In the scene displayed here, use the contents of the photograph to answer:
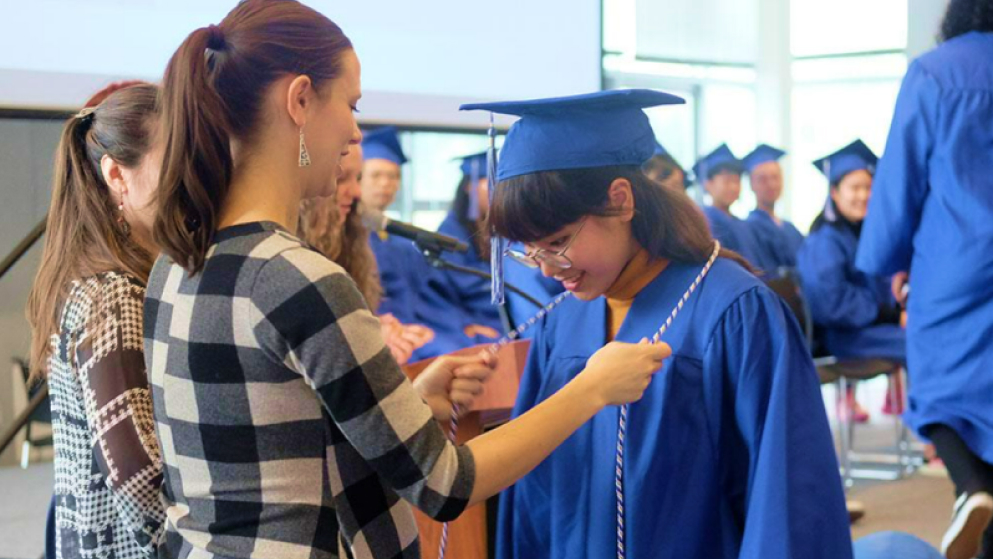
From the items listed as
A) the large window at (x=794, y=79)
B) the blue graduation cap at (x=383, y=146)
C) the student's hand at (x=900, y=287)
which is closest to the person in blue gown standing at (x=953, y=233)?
the student's hand at (x=900, y=287)

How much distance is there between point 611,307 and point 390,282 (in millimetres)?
2877

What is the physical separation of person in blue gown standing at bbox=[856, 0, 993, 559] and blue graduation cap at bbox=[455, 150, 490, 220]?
2511mm

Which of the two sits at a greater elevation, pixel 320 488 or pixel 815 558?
pixel 320 488

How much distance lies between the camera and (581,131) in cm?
172

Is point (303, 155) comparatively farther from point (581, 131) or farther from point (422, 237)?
point (422, 237)

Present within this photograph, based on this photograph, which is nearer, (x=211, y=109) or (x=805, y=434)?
(x=211, y=109)

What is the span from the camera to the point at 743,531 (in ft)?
5.39

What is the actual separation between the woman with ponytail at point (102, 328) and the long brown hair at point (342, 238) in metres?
1.42

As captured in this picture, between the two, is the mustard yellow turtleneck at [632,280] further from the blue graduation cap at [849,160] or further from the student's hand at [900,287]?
the blue graduation cap at [849,160]

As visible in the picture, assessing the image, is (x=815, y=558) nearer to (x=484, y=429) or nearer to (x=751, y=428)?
(x=751, y=428)

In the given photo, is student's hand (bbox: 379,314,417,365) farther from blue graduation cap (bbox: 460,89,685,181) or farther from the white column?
the white column

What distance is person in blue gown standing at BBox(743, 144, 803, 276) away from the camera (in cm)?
695

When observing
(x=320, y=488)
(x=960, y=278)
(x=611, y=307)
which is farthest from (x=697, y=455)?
(x=960, y=278)

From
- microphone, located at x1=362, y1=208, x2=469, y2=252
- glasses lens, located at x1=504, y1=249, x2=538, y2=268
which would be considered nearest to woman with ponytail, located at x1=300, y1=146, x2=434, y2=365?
microphone, located at x1=362, y1=208, x2=469, y2=252
